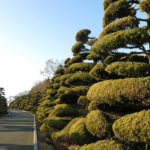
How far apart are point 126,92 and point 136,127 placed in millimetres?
877

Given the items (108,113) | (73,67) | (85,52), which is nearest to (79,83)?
(73,67)

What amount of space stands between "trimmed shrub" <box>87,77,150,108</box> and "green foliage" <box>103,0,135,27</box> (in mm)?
2703

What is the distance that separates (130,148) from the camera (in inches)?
160

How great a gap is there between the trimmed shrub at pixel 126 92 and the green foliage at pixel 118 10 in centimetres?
270

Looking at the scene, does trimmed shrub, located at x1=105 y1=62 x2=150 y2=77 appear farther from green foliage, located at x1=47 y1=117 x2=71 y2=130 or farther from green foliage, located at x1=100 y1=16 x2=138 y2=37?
green foliage, located at x1=47 y1=117 x2=71 y2=130

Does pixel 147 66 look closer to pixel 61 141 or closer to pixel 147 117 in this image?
pixel 147 117

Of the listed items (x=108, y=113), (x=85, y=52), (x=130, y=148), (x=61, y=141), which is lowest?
(x=61, y=141)

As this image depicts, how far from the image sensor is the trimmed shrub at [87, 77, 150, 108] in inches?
141

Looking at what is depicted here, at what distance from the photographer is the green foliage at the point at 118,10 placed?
5.16m

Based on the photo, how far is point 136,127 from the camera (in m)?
3.32

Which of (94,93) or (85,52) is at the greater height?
(85,52)

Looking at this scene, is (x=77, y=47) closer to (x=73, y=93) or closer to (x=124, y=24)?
(x=73, y=93)

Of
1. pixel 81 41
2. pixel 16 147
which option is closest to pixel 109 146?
pixel 16 147

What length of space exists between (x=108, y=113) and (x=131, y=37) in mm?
2755
